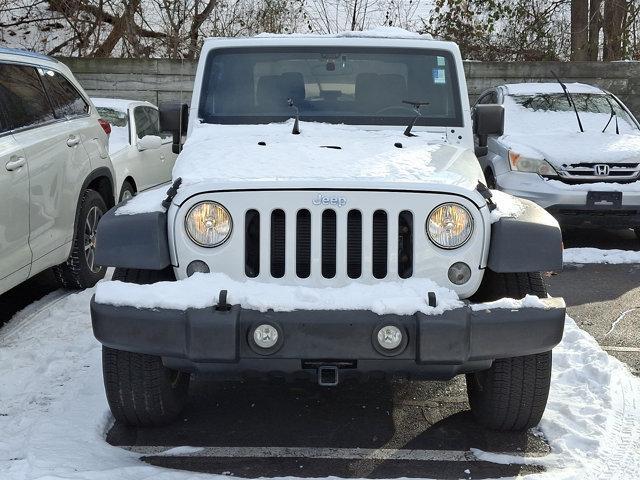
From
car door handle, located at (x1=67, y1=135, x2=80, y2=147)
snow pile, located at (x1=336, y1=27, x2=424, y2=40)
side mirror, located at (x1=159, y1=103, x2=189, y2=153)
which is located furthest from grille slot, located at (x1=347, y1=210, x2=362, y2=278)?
car door handle, located at (x1=67, y1=135, x2=80, y2=147)

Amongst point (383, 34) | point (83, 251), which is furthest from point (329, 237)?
point (83, 251)

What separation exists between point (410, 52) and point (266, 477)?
106 inches

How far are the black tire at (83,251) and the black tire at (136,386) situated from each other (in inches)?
101

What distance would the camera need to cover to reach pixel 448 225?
3449mm

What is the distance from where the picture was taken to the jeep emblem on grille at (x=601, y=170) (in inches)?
316

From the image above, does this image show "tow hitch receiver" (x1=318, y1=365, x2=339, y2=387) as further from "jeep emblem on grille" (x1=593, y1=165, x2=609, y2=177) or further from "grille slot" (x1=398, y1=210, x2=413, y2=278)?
"jeep emblem on grille" (x1=593, y1=165, x2=609, y2=177)

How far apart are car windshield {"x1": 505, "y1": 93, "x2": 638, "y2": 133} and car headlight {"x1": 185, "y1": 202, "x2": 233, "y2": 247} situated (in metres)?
6.18

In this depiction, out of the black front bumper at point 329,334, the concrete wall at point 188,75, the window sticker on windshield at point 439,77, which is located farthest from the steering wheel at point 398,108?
the concrete wall at point 188,75

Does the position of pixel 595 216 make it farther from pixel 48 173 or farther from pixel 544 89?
pixel 48 173

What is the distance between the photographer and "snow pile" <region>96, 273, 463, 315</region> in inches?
127

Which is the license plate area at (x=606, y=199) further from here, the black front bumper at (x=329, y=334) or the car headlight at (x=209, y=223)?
the car headlight at (x=209, y=223)

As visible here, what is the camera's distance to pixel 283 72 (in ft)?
16.0

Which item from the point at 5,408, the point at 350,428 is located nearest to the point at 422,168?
the point at 350,428

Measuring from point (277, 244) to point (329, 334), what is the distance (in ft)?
1.56
